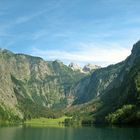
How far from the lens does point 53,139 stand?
148m

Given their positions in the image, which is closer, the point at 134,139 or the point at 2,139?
the point at 134,139

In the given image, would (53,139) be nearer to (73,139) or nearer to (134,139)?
(73,139)

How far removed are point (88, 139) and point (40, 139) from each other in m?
20.2

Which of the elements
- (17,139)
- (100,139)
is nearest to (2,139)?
(17,139)

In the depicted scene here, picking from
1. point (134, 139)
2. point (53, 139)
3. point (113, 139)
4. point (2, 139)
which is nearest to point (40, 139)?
point (53, 139)

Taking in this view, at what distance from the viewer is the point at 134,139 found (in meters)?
130

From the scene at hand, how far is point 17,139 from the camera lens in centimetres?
14138

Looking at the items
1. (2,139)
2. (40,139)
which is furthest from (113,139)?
(2,139)

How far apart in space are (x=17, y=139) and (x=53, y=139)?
52.0 feet

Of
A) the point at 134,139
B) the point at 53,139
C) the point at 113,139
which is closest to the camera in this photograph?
the point at 134,139

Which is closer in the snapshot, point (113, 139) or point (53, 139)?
point (113, 139)

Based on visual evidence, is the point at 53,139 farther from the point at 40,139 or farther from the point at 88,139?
the point at 88,139

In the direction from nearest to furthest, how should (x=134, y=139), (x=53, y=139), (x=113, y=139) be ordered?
(x=134, y=139), (x=113, y=139), (x=53, y=139)

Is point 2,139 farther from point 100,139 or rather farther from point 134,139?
point 134,139
